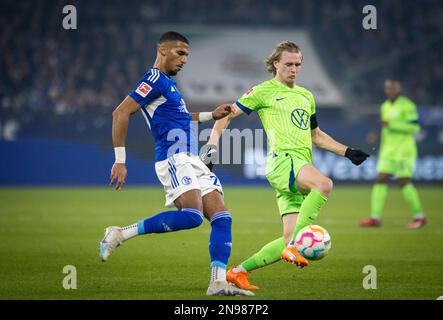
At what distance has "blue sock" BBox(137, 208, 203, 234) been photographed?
763 cm

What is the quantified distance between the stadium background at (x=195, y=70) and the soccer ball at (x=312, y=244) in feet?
49.3

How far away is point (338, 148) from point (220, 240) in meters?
1.57

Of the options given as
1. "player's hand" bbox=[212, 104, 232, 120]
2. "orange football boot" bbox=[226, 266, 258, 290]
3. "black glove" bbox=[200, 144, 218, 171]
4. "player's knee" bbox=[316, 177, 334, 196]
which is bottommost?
"orange football boot" bbox=[226, 266, 258, 290]

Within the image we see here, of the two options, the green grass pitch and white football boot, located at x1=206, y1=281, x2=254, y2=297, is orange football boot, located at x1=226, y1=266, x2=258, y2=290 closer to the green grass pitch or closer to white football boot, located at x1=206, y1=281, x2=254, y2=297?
the green grass pitch

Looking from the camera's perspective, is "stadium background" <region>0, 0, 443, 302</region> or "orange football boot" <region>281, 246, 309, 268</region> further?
"stadium background" <region>0, 0, 443, 302</region>

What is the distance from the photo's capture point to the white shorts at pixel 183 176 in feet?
25.5

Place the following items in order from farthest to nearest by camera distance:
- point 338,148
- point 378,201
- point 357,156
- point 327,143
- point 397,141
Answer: point 397,141, point 378,201, point 327,143, point 338,148, point 357,156

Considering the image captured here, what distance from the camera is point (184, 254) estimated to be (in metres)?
10.9

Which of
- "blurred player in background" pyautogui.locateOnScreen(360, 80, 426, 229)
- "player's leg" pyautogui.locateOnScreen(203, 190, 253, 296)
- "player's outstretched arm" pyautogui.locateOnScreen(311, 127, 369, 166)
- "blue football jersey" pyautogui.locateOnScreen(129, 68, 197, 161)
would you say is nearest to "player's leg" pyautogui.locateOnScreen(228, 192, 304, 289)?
"player's leg" pyautogui.locateOnScreen(203, 190, 253, 296)

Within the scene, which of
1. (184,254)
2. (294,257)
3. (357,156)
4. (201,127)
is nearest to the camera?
(294,257)

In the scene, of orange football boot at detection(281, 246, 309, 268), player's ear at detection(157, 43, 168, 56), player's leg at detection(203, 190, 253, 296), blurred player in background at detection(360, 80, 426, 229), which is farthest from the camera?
blurred player in background at detection(360, 80, 426, 229)

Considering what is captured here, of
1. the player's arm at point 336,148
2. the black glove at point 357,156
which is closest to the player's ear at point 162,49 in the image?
the player's arm at point 336,148

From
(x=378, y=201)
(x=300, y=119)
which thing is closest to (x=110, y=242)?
(x=300, y=119)

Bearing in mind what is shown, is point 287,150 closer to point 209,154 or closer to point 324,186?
point 324,186
